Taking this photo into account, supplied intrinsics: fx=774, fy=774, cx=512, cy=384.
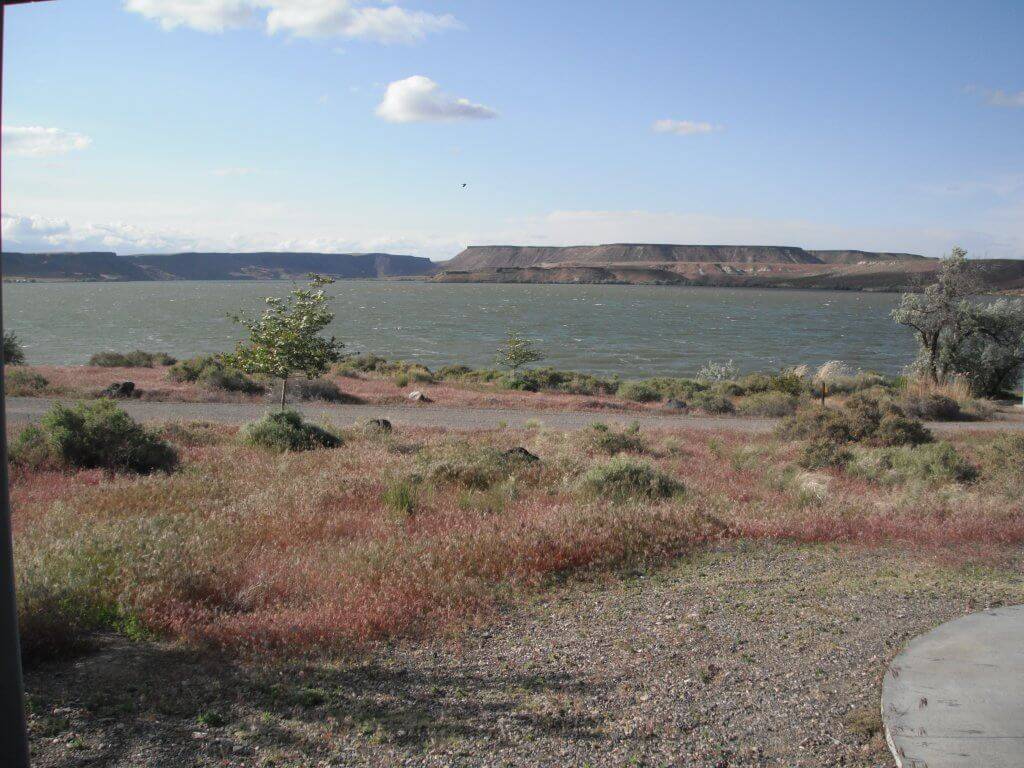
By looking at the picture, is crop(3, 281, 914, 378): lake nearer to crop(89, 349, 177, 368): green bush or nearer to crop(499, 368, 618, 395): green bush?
crop(89, 349, 177, 368): green bush

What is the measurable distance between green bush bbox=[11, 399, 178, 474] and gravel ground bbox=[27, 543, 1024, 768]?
26.4 ft

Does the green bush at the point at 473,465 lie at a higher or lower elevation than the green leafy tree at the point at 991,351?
lower

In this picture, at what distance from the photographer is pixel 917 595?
6406 mm

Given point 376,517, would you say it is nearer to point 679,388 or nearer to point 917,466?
point 917,466

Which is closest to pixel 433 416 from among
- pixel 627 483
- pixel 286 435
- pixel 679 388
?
pixel 286 435

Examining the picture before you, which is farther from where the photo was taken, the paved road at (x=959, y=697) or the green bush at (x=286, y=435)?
the green bush at (x=286, y=435)

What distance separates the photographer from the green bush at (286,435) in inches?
596

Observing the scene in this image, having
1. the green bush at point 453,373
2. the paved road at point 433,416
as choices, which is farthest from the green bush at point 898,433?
the green bush at point 453,373

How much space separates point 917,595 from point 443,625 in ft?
12.8

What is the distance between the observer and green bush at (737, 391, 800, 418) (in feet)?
91.9

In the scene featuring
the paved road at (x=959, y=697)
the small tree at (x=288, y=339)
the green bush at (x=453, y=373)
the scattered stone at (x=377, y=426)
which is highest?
the small tree at (x=288, y=339)

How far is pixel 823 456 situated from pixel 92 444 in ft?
43.1

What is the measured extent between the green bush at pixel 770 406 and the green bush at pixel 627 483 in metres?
17.7

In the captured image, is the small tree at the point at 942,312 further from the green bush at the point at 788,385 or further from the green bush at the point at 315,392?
the green bush at the point at 315,392
